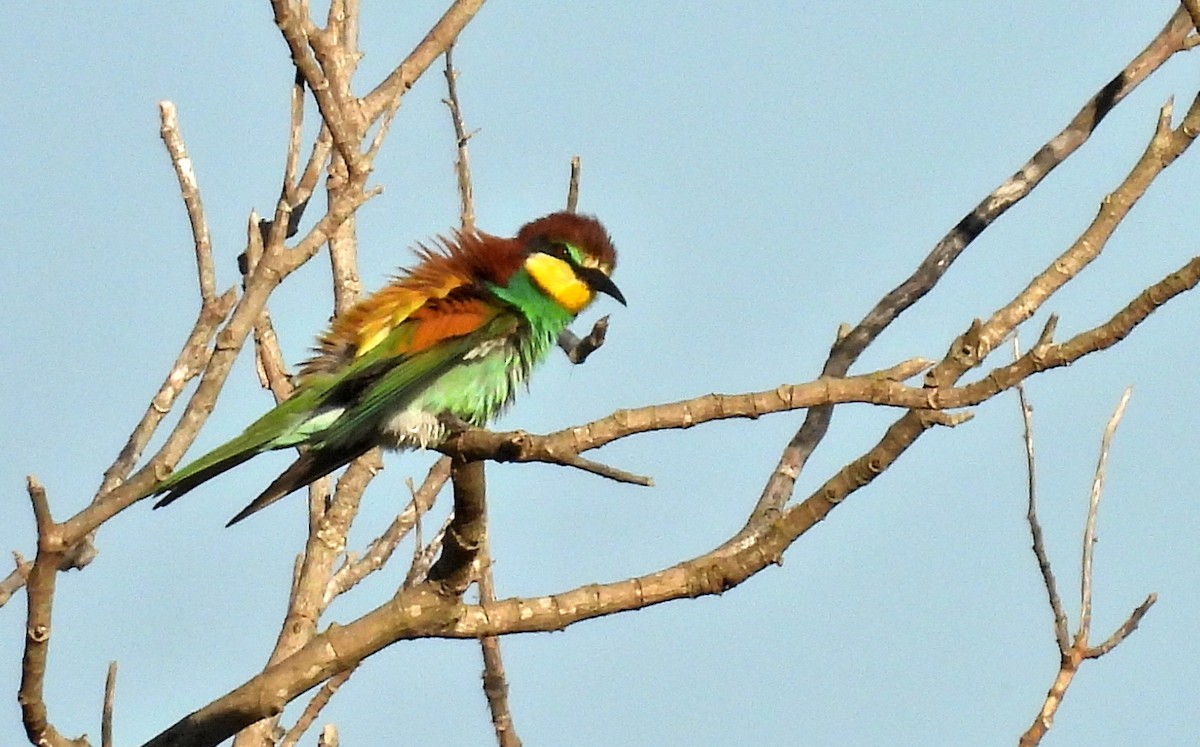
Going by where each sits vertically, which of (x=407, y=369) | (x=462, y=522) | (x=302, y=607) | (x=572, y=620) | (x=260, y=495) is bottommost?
(x=572, y=620)

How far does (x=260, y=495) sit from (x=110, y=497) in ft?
4.69

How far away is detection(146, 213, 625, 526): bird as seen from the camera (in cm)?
412

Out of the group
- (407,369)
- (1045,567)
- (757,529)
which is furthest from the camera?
(407,369)

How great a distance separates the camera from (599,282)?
476cm

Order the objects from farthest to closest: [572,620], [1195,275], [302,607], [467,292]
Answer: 1. [467,292]
2. [302,607]
3. [572,620]
4. [1195,275]

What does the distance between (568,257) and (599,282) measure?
133mm

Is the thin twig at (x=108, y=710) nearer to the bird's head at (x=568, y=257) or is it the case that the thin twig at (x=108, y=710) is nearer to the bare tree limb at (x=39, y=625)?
the bare tree limb at (x=39, y=625)

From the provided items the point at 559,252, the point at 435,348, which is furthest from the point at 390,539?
the point at 559,252

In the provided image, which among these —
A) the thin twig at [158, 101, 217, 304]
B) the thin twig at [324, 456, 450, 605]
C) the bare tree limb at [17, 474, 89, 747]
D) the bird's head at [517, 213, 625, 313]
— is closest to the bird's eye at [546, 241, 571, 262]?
the bird's head at [517, 213, 625, 313]

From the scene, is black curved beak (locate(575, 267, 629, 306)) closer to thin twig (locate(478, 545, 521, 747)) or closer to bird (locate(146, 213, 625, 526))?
bird (locate(146, 213, 625, 526))

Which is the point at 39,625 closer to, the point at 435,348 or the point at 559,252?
the point at 435,348

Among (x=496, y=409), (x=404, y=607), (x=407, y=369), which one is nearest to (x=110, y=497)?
(x=404, y=607)

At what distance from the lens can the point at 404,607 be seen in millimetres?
3010

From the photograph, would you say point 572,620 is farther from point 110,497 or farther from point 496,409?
point 496,409
